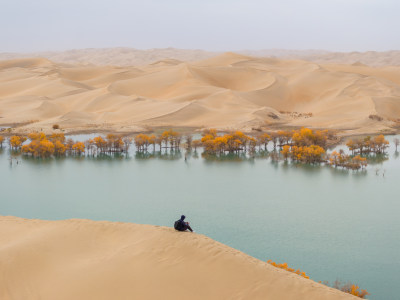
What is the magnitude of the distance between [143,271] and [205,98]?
59606 millimetres

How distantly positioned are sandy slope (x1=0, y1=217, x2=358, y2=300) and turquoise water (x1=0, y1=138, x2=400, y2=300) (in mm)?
5584

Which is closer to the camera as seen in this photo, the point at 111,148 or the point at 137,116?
the point at 111,148

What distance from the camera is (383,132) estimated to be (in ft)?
169

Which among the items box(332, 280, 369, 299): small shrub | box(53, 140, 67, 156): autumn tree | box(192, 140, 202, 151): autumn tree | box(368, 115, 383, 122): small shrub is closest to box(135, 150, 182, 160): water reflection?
box(192, 140, 202, 151): autumn tree

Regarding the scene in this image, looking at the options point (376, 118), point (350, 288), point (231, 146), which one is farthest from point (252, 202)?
point (376, 118)

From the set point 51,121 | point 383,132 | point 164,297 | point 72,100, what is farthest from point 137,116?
point 164,297

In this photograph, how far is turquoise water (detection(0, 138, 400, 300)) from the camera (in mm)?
17766

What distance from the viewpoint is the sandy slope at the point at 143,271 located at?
1061 cm

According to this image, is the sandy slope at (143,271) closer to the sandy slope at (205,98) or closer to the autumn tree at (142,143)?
the autumn tree at (142,143)

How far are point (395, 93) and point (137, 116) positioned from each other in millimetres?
40453

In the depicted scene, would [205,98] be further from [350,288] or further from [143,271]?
[143,271]

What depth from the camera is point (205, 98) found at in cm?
7006

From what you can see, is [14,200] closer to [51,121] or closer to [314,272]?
[314,272]

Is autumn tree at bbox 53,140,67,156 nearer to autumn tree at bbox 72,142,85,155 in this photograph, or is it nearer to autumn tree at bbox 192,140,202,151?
autumn tree at bbox 72,142,85,155
